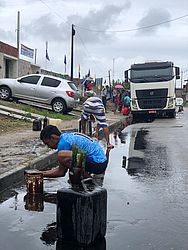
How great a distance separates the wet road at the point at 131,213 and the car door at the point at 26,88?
14.1 meters

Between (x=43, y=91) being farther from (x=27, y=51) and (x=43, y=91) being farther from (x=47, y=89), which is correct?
(x=27, y=51)

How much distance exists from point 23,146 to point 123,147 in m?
2.96

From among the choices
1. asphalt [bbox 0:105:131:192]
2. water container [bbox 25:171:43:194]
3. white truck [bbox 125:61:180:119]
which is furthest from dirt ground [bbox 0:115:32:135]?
white truck [bbox 125:61:180:119]

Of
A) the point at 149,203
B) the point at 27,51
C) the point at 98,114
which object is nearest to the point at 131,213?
the point at 149,203

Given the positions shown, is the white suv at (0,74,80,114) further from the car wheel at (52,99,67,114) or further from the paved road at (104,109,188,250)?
the paved road at (104,109,188,250)

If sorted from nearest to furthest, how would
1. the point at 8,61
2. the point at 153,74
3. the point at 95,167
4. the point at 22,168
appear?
the point at 95,167, the point at 22,168, the point at 153,74, the point at 8,61

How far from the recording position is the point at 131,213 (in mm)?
5500

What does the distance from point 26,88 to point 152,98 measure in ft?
25.4

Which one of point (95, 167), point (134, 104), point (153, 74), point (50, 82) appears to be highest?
point (153, 74)

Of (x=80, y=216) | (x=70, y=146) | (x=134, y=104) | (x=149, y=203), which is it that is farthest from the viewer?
(x=134, y=104)

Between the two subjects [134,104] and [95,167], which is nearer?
[95,167]

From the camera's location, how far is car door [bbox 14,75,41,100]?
22.8 meters

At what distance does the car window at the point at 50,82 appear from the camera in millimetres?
22953

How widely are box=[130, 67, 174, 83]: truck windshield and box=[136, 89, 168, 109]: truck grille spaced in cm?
74
